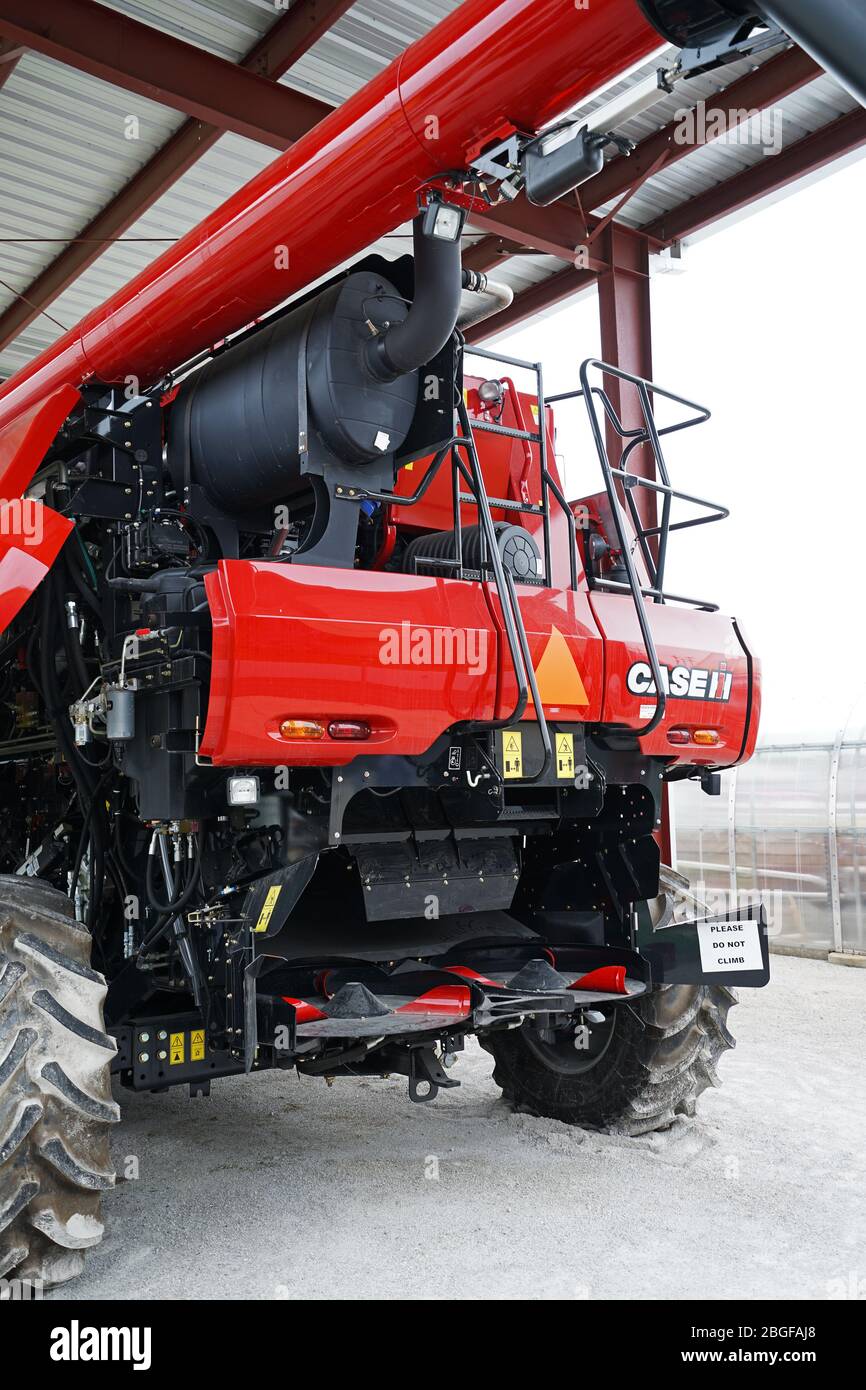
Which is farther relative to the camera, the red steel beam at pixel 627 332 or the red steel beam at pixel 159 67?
the red steel beam at pixel 627 332

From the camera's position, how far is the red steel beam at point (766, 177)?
8.00m

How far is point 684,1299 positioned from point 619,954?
4.65 feet

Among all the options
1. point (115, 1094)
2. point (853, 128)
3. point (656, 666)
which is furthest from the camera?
point (853, 128)

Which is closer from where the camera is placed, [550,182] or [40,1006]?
[550,182]

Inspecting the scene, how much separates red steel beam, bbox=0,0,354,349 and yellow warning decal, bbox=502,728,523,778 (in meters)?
5.37

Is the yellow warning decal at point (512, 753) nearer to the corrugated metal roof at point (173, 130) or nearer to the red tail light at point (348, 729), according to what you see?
the red tail light at point (348, 729)

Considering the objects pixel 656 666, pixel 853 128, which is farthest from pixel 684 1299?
pixel 853 128

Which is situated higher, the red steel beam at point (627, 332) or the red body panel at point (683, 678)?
the red steel beam at point (627, 332)

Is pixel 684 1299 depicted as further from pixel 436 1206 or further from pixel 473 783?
pixel 473 783

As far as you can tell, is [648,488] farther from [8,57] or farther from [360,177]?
[8,57]

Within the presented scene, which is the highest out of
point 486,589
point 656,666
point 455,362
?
point 455,362

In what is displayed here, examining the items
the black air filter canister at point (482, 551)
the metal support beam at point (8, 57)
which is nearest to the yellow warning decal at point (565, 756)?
the black air filter canister at point (482, 551)

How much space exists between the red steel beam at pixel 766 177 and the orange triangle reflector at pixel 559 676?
19.7ft

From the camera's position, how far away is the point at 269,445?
3.70 meters
